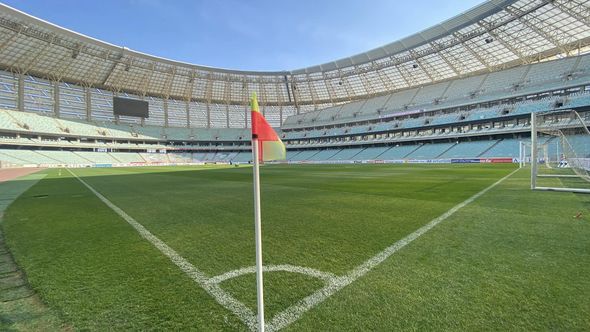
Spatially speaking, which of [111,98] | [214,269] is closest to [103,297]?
[214,269]

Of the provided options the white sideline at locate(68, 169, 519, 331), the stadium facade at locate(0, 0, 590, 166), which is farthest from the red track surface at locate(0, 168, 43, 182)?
the white sideline at locate(68, 169, 519, 331)

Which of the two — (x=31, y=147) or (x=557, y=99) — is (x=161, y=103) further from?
(x=557, y=99)

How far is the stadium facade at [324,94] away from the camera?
1652 inches

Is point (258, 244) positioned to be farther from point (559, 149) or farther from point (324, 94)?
point (324, 94)

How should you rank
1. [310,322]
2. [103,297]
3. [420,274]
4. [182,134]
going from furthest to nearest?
[182,134], [420,274], [103,297], [310,322]

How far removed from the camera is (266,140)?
2.35m

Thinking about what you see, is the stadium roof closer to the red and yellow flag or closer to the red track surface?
the red track surface

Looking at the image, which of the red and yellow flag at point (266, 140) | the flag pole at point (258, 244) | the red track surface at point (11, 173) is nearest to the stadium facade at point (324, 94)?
the red track surface at point (11, 173)

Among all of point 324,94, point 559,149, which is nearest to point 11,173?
point 559,149

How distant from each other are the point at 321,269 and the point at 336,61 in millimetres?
63393

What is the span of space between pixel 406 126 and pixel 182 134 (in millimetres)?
63668

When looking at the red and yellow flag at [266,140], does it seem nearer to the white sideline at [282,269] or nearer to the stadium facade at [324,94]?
the white sideline at [282,269]

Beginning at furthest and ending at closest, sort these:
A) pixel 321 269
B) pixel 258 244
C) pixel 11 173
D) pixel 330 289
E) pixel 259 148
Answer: pixel 11 173 < pixel 321 269 < pixel 330 289 < pixel 259 148 < pixel 258 244

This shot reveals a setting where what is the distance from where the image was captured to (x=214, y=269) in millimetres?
3320
